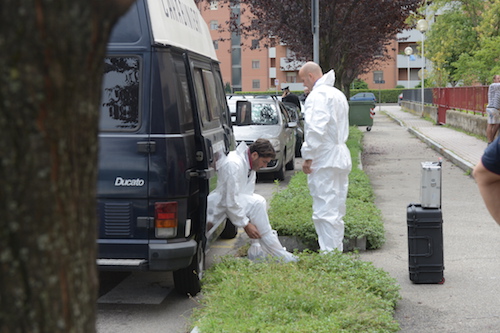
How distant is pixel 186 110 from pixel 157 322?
174 centimetres

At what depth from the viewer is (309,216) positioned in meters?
8.81

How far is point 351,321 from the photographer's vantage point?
16.7 feet

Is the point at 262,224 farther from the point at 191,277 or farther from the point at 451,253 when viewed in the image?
the point at 451,253

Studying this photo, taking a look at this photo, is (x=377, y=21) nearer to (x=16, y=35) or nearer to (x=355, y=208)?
(x=355, y=208)

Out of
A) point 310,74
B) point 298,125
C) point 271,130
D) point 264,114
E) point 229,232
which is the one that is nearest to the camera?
point 310,74

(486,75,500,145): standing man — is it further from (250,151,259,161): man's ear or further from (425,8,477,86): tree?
(425,8,477,86): tree

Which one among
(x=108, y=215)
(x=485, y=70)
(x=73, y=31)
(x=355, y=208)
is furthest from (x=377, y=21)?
(x=73, y=31)

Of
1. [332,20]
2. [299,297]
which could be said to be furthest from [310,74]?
[332,20]

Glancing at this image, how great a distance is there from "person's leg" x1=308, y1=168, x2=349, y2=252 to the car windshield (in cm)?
849

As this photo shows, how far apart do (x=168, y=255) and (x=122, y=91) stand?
136cm

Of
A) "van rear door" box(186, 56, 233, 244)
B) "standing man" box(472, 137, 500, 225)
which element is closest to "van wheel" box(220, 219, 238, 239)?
"van rear door" box(186, 56, 233, 244)

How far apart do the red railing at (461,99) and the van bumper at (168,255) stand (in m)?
20.2

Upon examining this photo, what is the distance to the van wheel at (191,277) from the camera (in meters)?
6.35

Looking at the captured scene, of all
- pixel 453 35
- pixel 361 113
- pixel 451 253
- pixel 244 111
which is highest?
pixel 453 35
